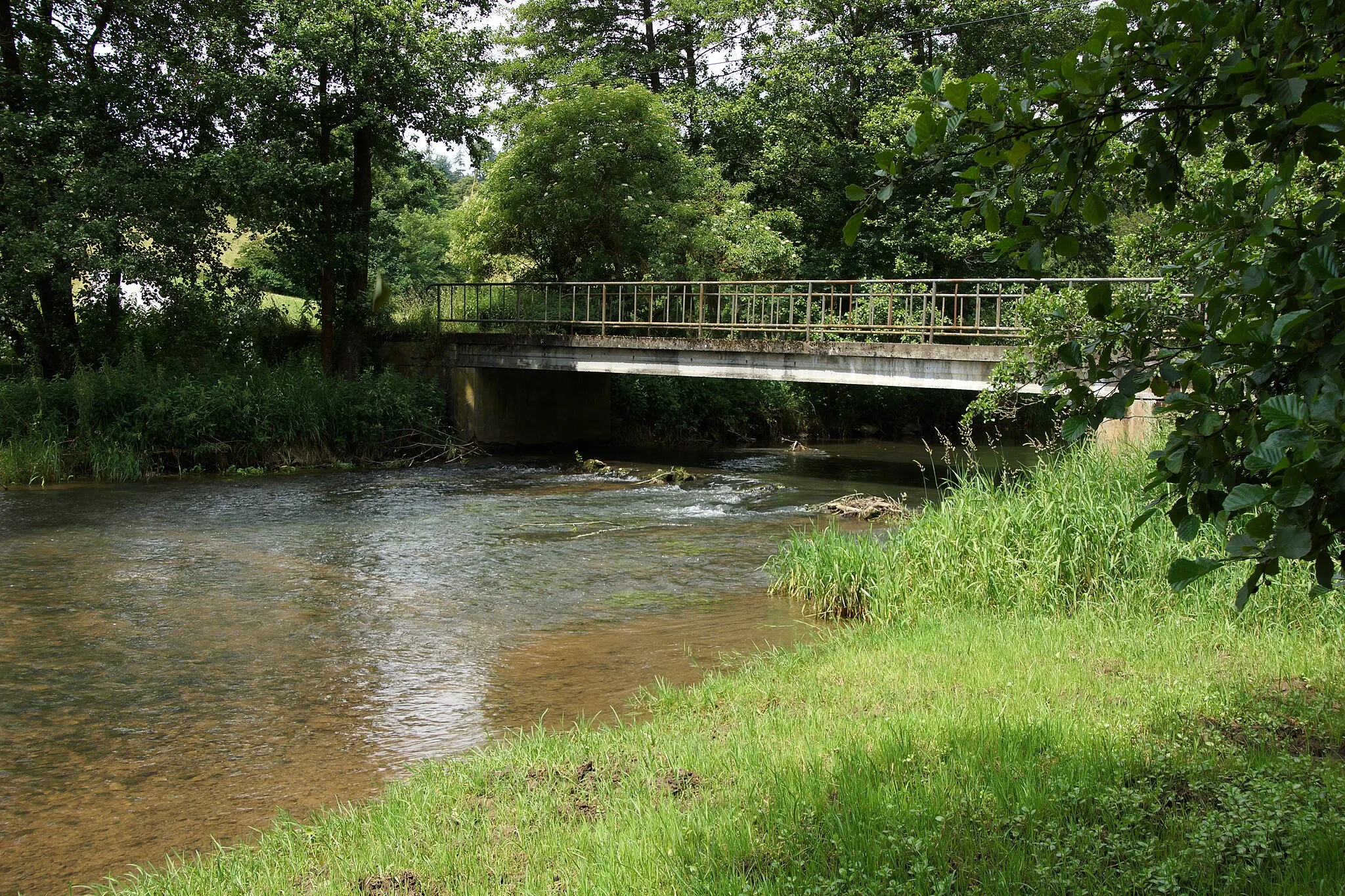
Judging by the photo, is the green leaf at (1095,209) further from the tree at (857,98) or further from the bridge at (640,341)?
the tree at (857,98)

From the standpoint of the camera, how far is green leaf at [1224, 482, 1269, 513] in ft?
8.07

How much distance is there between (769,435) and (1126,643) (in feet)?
78.5

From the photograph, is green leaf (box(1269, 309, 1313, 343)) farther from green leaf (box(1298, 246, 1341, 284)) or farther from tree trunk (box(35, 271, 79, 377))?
tree trunk (box(35, 271, 79, 377))

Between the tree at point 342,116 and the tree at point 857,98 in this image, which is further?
the tree at point 857,98

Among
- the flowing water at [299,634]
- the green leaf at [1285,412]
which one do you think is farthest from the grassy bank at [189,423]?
the green leaf at [1285,412]

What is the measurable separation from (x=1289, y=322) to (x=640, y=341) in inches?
844

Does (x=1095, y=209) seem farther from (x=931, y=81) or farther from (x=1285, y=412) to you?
(x=1285, y=412)

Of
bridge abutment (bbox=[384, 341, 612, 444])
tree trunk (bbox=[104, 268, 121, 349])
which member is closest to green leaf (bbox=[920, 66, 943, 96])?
tree trunk (bbox=[104, 268, 121, 349])

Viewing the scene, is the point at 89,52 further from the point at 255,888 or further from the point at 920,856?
the point at 920,856

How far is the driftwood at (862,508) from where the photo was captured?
16.1 metres

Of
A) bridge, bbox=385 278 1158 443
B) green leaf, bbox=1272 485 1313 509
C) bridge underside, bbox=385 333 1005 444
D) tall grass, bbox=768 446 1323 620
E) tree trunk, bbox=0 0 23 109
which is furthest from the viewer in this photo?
tree trunk, bbox=0 0 23 109

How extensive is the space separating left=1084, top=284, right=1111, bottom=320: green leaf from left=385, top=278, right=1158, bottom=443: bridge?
646 inches

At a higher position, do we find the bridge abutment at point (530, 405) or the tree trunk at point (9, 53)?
the tree trunk at point (9, 53)

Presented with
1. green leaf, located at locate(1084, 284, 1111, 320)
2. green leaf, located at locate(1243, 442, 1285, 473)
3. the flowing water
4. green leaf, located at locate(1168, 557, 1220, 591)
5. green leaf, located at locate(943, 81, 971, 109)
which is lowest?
the flowing water
